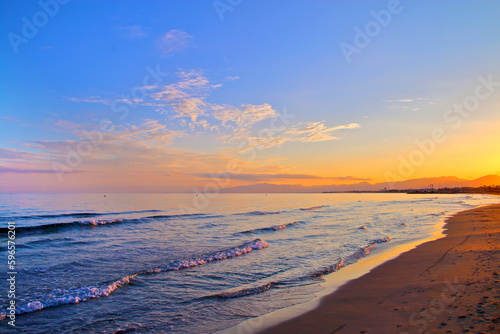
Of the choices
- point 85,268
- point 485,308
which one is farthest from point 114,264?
point 485,308

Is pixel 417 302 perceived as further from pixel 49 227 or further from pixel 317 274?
pixel 49 227

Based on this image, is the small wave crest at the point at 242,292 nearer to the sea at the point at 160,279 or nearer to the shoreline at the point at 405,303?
the sea at the point at 160,279

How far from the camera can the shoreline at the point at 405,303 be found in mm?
5822

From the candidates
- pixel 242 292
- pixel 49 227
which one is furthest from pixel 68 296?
pixel 49 227

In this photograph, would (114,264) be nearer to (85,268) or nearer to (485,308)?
(85,268)

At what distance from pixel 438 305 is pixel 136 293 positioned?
8.98 m

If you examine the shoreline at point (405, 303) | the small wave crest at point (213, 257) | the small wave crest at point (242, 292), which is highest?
the shoreline at point (405, 303)

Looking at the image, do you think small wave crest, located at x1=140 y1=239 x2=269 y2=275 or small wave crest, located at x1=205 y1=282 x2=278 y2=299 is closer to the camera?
small wave crest, located at x1=205 y1=282 x2=278 y2=299

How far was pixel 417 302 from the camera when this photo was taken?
7.20 meters

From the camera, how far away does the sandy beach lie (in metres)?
5.75

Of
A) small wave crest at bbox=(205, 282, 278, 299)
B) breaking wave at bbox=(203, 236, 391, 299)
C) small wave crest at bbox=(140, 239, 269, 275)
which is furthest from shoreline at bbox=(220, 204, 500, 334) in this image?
small wave crest at bbox=(140, 239, 269, 275)

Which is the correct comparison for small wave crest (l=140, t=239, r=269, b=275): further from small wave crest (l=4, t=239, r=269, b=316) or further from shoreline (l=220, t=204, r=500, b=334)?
Answer: shoreline (l=220, t=204, r=500, b=334)

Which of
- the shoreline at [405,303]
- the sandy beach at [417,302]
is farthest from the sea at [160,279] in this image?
the sandy beach at [417,302]

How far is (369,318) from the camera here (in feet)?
Answer: 21.5
